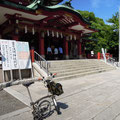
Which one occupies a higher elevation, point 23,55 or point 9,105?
point 23,55

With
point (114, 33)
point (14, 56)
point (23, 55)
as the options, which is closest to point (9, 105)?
point (14, 56)

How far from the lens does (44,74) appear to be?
7.85m

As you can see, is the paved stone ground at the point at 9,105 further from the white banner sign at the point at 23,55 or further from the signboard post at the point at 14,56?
the white banner sign at the point at 23,55

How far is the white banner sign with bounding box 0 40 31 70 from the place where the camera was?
290 inches

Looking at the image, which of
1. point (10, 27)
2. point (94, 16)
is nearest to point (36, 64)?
point (10, 27)

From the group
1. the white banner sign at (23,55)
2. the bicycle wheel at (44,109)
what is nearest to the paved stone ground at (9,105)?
the bicycle wheel at (44,109)

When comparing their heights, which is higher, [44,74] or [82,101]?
[44,74]

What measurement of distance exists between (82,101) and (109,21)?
21916 millimetres

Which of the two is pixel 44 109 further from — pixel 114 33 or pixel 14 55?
pixel 114 33

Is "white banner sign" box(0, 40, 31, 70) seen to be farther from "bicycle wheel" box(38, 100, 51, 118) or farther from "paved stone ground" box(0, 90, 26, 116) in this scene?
"bicycle wheel" box(38, 100, 51, 118)

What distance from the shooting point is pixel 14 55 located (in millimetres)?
7734

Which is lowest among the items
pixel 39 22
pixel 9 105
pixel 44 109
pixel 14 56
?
pixel 9 105

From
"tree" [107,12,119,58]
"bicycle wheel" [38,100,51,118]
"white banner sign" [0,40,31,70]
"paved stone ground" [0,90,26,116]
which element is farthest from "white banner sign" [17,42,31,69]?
"tree" [107,12,119,58]

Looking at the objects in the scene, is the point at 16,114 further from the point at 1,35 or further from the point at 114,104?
the point at 1,35
